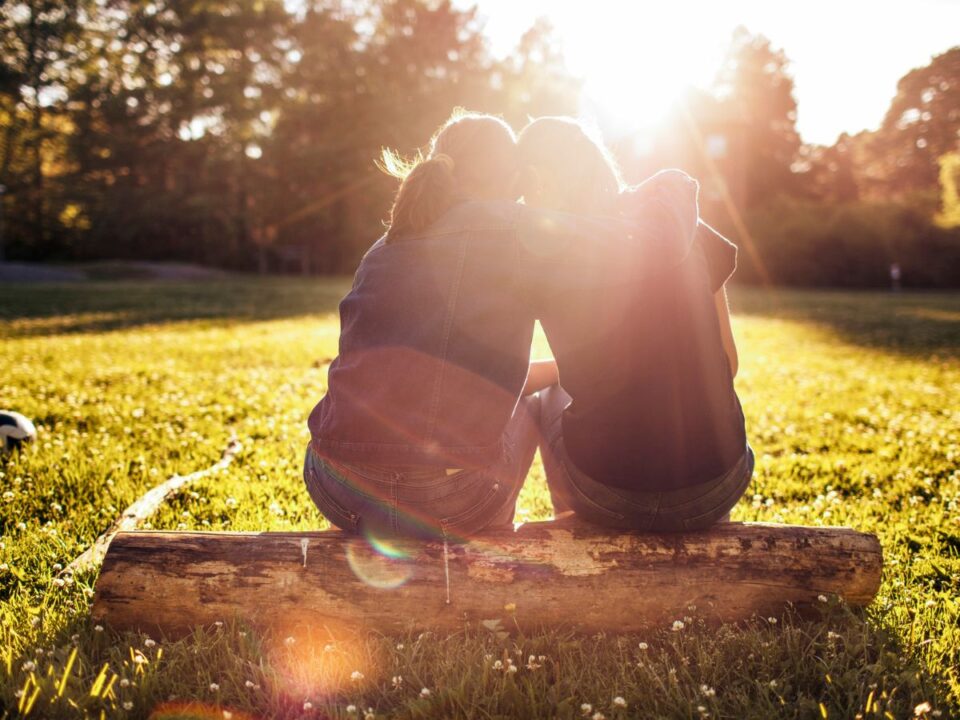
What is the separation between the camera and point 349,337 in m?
2.50

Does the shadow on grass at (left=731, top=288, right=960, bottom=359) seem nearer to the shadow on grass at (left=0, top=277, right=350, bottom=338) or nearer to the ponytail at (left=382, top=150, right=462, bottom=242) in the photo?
the ponytail at (left=382, top=150, right=462, bottom=242)

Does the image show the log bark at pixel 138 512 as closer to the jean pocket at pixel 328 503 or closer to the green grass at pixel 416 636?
the green grass at pixel 416 636

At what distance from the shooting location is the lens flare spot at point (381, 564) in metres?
2.66

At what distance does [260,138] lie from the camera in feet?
126

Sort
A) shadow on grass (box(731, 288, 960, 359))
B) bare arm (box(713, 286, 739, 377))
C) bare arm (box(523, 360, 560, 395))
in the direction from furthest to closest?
shadow on grass (box(731, 288, 960, 359)) → bare arm (box(523, 360, 560, 395)) → bare arm (box(713, 286, 739, 377))

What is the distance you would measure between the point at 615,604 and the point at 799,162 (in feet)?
201

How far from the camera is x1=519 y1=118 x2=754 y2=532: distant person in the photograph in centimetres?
237

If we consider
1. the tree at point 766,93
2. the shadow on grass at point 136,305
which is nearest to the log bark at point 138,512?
the shadow on grass at point 136,305

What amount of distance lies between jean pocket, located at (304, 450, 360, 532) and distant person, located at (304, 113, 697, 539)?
128 millimetres

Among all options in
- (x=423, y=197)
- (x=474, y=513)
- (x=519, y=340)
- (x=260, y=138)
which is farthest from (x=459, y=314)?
(x=260, y=138)

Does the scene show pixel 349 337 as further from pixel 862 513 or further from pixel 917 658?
pixel 862 513

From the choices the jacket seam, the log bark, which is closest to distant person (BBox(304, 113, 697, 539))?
the jacket seam

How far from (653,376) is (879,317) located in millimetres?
18629

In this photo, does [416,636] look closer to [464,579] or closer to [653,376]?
[464,579]
